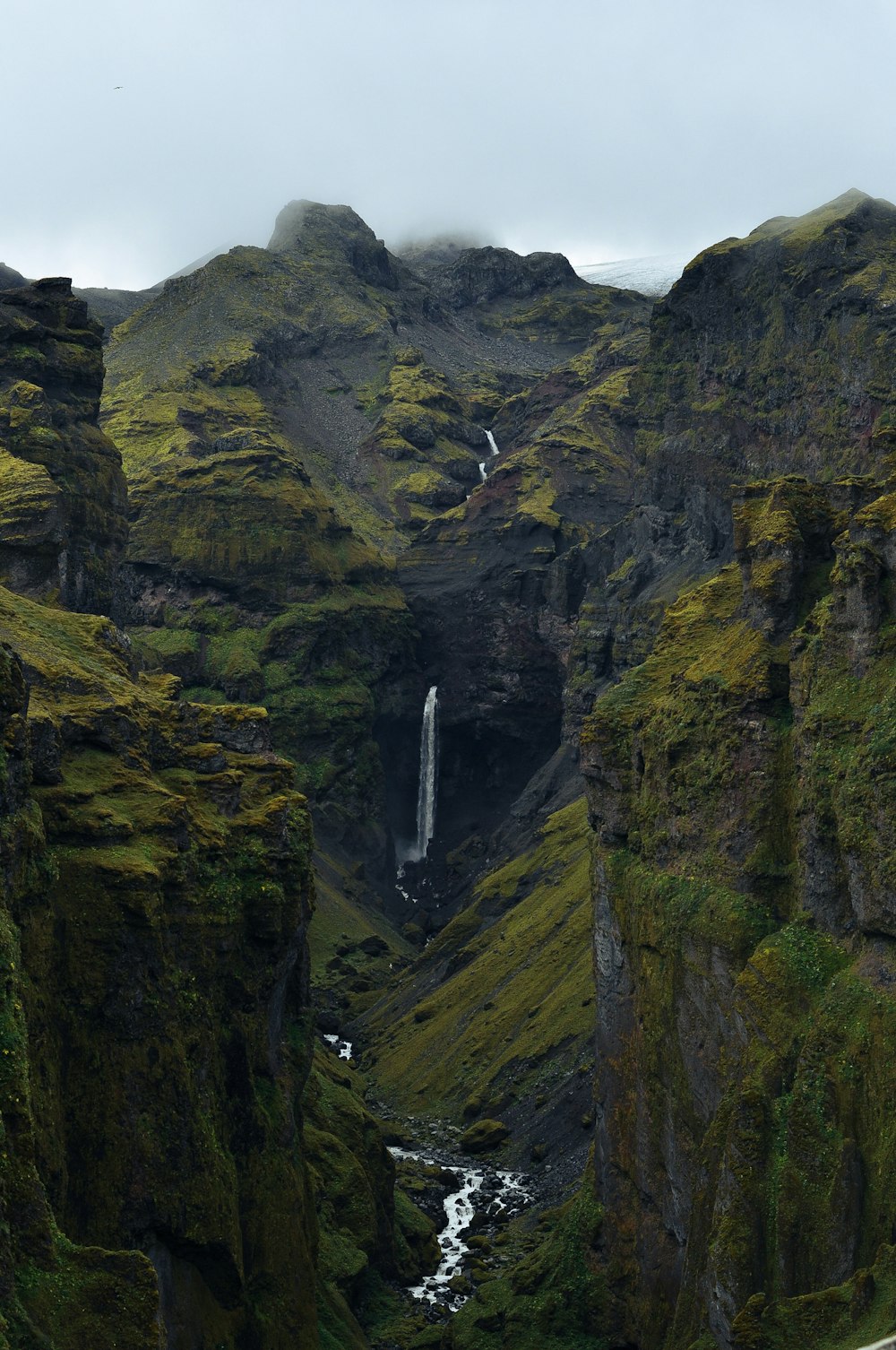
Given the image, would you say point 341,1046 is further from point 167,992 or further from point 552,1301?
point 167,992

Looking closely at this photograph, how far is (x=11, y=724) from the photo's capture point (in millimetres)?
60250

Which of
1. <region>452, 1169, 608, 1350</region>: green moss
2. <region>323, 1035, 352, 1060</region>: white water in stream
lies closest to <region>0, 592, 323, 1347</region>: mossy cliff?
<region>452, 1169, 608, 1350</region>: green moss

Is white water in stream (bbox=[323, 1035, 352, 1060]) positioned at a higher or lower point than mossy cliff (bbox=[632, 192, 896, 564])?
lower

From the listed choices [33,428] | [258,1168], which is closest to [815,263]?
[33,428]

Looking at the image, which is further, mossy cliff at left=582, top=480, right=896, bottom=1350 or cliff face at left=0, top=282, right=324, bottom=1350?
mossy cliff at left=582, top=480, right=896, bottom=1350

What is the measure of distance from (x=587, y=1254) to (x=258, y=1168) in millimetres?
25189

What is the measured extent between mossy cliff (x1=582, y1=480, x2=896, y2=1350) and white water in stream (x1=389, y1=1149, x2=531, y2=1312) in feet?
60.4

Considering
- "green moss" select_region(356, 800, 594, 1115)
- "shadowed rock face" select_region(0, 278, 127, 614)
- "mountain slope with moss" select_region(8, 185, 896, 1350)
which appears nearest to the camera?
"mountain slope with moss" select_region(8, 185, 896, 1350)

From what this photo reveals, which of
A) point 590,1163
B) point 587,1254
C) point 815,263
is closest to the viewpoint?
point 587,1254

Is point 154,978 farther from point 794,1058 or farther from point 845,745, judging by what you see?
point 845,745

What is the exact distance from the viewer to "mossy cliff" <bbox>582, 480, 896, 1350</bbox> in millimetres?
65250

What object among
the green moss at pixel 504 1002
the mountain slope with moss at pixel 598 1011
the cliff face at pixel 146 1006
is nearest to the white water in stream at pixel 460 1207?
the mountain slope with moss at pixel 598 1011

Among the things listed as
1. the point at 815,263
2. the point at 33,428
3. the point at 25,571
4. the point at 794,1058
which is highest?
the point at 815,263

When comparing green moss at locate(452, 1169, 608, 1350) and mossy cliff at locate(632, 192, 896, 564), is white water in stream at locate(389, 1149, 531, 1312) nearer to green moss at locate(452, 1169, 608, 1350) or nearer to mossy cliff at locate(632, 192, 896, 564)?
green moss at locate(452, 1169, 608, 1350)
